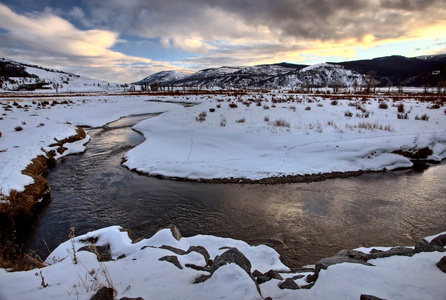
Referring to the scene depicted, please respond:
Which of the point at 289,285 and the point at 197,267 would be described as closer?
the point at 289,285

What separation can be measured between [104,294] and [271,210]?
5233 millimetres

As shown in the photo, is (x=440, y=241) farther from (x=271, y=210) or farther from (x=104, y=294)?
(x=104, y=294)

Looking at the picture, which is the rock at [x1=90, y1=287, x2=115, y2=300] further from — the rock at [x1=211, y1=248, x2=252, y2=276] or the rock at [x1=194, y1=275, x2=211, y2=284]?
the rock at [x1=211, y1=248, x2=252, y2=276]

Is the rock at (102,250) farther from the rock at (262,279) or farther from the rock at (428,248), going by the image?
the rock at (428,248)

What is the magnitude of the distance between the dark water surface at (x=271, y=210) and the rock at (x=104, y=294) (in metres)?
3.33

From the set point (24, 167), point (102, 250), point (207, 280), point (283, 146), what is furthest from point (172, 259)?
point (24, 167)

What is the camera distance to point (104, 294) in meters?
2.66

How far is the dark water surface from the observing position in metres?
5.62

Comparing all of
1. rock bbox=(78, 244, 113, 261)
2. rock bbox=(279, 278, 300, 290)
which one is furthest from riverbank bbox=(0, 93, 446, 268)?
rock bbox=(279, 278, 300, 290)

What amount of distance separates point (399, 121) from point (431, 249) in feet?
47.8

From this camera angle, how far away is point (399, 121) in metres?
15.0

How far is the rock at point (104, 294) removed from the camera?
263 centimetres

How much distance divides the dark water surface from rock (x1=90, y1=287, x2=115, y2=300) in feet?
10.9

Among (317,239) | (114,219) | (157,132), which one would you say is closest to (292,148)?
(317,239)
